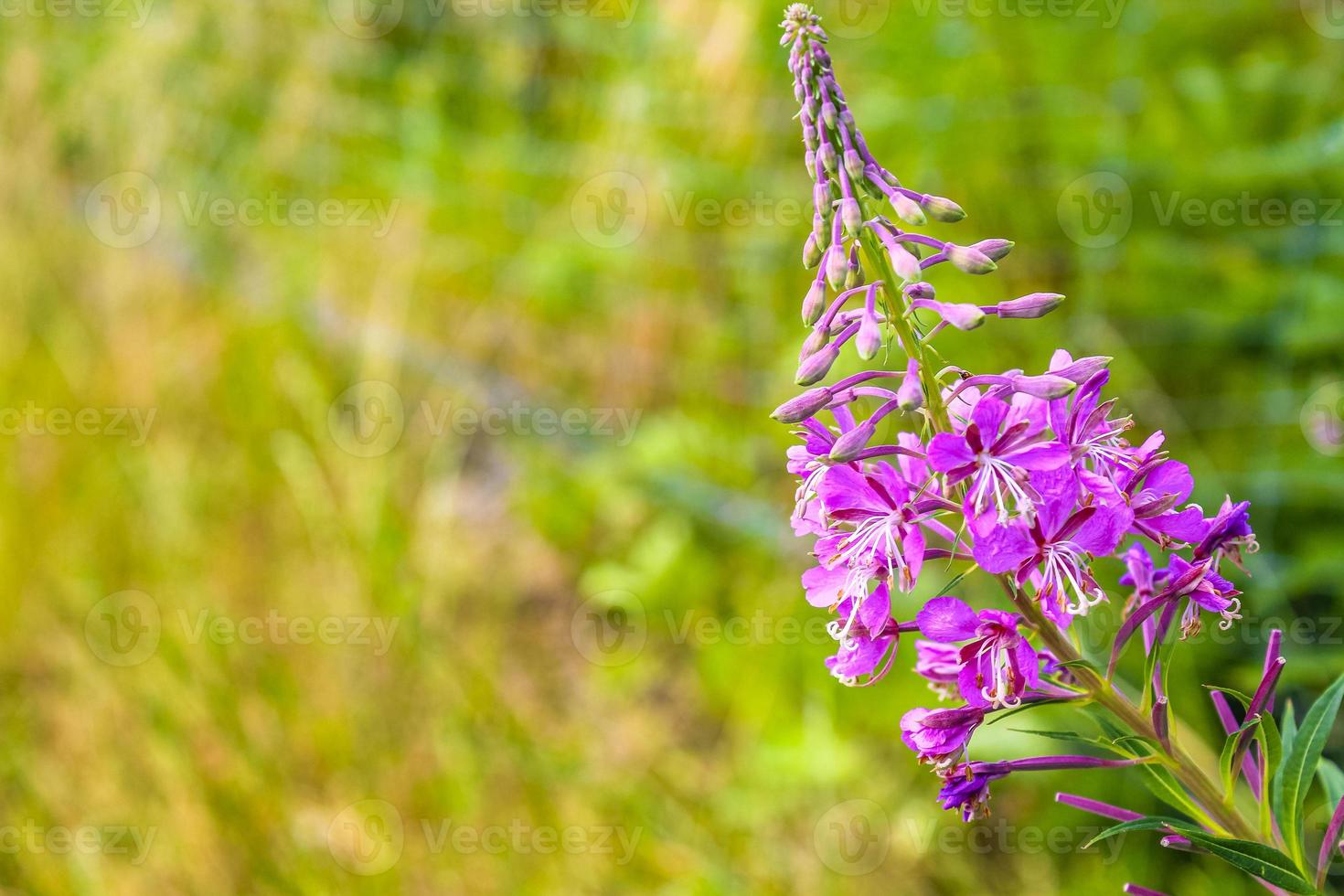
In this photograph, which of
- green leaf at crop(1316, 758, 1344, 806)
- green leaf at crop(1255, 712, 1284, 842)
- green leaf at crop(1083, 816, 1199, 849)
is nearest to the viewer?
green leaf at crop(1083, 816, 1199, 849)

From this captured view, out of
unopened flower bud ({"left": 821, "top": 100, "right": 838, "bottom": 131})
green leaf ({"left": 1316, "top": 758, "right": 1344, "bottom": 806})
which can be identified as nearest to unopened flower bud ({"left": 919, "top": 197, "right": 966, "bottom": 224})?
unopened flower bud ({"left": 821, "top": 100, "right": 838, "bottom": 131})

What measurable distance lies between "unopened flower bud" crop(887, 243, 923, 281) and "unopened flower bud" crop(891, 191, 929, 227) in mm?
31

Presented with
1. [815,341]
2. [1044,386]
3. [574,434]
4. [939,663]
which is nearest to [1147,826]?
[939,663]

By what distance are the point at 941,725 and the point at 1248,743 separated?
25cm

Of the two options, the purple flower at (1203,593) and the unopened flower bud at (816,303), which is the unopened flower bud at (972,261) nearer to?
the unopened flower bud at (816,303)

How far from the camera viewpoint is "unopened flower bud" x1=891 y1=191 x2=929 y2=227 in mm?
890

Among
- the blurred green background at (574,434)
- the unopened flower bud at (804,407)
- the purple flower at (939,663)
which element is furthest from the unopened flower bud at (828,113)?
the blurred green background at (574,434)

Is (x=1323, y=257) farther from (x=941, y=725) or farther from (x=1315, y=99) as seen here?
(x=941, y=725)

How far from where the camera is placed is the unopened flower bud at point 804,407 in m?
0.85

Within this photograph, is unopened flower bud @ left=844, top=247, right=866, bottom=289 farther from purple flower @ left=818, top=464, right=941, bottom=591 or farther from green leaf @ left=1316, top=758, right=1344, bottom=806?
green leaf @ left=1316, top=758, right=1344, bottom=806

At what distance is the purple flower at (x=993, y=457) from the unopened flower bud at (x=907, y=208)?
0.18 metres

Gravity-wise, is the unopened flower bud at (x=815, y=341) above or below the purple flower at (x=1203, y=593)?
above

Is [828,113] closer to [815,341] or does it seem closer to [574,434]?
[815,341]

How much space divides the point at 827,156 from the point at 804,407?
21 cm
